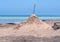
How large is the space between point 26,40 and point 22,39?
199 mm

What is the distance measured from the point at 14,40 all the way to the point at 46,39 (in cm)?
153

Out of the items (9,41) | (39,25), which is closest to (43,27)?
(39,25)

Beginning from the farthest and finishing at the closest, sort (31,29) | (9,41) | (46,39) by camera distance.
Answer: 1. (31,29)
2. (46,39)
3. (9,41)

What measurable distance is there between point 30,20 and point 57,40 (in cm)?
588

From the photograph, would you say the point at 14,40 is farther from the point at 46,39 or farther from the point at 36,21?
the point at 36,21

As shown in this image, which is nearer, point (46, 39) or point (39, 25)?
point (46, 39)

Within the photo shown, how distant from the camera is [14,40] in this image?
11156 mm

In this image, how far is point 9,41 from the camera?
1104 cm

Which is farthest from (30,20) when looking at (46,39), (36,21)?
(46,39)

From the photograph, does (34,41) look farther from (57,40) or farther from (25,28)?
(25,28)

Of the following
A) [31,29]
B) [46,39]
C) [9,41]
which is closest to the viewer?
[9,41]

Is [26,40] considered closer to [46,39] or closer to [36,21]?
[46,39]

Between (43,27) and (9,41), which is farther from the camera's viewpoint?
(43,27)

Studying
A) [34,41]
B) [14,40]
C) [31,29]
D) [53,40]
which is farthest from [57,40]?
[31,29]
